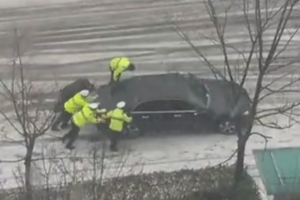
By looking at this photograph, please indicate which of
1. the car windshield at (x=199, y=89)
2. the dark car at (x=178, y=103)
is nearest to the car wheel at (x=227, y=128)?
the dark car at (x=178, y=103)

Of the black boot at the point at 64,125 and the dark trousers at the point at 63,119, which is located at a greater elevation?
the dark trousers at the point at 63,119

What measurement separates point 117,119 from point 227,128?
2516mm

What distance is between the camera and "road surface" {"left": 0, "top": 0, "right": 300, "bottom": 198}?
1970 centimetres

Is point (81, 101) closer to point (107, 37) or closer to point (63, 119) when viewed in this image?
point (63, 119)

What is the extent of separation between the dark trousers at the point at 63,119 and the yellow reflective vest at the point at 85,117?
0.59 metres

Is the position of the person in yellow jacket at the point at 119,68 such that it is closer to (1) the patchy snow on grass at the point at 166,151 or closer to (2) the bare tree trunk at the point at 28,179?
(1) the patchy snow on grass at the point at 166,151

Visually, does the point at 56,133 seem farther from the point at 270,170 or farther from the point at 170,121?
the point at 270,170

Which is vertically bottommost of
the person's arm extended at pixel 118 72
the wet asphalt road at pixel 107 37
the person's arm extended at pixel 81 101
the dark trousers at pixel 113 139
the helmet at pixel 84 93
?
the dark trousers at pixel 113 139

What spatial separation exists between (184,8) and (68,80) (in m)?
4.93

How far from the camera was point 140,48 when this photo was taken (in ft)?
77.5

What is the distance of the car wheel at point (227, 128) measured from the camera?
1975 centimetres

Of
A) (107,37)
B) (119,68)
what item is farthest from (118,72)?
(107,37)

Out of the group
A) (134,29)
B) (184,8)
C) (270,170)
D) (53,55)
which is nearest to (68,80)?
(53,55)

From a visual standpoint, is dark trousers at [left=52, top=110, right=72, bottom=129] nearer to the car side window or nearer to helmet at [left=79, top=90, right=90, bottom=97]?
helmet at [left=79, top=90, right=90, bottom=97]
